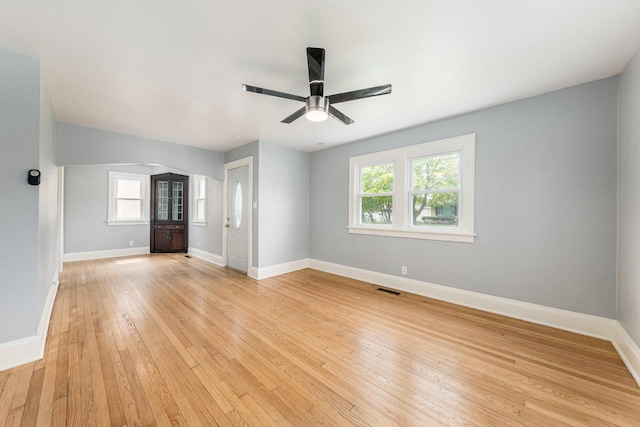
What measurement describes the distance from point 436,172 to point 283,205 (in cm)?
287

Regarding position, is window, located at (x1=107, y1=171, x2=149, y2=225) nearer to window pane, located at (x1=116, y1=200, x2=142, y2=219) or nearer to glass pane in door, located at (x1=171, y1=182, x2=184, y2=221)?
window pane, located at (x1=116, y1=200, x2=142, y2=219)

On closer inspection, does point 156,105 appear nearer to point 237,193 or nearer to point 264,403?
point 237,193

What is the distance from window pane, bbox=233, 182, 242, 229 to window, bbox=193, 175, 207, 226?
153 centimetres

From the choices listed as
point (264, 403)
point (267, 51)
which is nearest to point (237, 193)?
point (267, 51)

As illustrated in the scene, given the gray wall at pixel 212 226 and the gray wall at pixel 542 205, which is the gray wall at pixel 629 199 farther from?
the gray wall at pixel 212 226

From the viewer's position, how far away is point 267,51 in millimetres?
2010

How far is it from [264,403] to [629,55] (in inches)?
157

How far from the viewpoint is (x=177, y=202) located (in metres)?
7.05

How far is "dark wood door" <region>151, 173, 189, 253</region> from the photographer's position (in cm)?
689

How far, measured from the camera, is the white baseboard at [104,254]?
18.6 feet

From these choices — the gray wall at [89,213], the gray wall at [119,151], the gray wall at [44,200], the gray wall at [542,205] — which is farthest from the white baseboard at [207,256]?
the gray wall at [542,205]

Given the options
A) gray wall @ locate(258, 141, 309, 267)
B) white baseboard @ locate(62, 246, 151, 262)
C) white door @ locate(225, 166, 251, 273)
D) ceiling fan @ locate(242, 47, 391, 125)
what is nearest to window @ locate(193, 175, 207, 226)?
white door @ locate(225, 166, 251, 273)

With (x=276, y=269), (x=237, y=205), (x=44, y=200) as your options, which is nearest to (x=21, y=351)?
(x=44, y=200)

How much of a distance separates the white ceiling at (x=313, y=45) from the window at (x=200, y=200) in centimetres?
337
